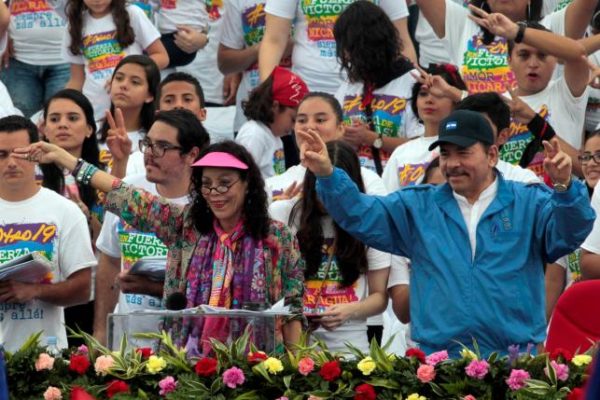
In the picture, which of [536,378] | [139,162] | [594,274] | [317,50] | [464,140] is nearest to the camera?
[536,378]

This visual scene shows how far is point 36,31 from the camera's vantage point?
11797 millimetres

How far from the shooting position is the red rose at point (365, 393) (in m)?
5.72

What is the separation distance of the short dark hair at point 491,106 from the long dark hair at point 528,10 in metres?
1.74

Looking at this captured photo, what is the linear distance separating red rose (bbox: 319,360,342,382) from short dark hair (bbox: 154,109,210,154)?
2.44 m

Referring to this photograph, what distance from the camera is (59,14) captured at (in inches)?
454

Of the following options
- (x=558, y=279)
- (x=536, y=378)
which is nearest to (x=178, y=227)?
(x=536, y=378)

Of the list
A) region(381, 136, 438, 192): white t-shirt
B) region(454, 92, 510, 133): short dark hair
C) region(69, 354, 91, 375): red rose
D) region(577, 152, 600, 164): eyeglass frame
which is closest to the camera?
region(69, 354, 91, 375): red rose

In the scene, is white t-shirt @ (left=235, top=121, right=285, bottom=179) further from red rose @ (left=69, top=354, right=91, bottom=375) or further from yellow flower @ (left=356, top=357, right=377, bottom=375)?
yellow flower @ (left=356, top=357, right=377, bottom=375)

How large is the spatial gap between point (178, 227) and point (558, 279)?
102 inches

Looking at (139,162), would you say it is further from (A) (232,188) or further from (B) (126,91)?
(A) (232,188)

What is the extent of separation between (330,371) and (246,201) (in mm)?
1466

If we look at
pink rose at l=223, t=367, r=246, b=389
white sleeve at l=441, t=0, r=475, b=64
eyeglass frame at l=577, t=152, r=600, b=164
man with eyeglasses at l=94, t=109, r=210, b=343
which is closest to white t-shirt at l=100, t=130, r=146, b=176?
man with eyeglasses at l=94, t=109, r=210, b=343

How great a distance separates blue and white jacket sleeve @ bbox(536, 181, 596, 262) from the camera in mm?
6445

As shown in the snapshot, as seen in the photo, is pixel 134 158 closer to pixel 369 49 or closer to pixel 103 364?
pixel 369 49
